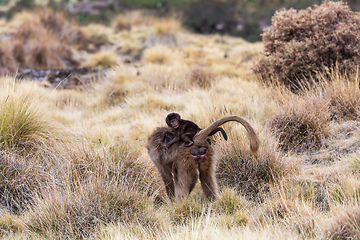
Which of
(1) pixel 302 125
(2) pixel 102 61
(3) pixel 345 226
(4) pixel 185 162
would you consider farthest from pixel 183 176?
(2) pixel 102 61

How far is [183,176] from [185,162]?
153 mm

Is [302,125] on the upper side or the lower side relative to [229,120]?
lower

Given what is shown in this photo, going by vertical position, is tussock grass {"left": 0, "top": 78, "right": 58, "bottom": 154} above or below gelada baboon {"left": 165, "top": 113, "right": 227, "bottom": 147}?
below

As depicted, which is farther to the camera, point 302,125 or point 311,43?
point 311,43

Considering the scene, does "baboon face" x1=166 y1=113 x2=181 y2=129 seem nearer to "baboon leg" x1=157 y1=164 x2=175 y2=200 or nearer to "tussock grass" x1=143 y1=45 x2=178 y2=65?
"baboon leg" x1=157 y1=164 x2=175 y2=200

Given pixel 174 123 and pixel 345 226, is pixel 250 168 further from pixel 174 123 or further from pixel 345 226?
pixel 345 226

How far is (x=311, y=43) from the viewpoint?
716 centimetres

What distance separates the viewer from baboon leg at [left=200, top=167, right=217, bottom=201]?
391 cm

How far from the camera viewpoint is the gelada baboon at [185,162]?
370 cm

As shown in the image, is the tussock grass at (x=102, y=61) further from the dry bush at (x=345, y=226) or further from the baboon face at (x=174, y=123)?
the dry bush at (x=345, y=226)

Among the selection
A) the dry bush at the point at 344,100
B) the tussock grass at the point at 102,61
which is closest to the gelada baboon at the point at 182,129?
the dry bush at the point at 344,100

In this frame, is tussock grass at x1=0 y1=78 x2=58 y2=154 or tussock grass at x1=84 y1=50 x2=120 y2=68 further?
tussock grass at x1=84 y1=50 x2=120 y2=68

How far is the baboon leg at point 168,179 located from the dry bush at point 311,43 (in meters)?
3.60

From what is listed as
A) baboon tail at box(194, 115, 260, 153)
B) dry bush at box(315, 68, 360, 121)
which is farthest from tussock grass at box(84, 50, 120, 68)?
baboon tail at box(194, 115, 260, 153)
